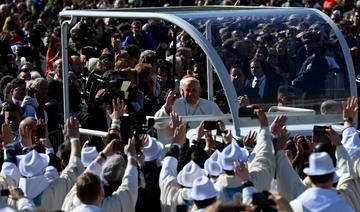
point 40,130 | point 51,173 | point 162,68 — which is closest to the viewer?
point 51,173

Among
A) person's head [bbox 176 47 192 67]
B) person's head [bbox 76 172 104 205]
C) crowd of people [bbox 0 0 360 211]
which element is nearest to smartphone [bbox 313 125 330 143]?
crowd of people [bbox 0 0 360 211]

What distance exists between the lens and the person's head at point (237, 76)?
14078 mm

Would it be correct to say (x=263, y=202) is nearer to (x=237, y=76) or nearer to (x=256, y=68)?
(x=237, y=76)

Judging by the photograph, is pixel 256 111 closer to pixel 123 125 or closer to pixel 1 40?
pixel 123 125

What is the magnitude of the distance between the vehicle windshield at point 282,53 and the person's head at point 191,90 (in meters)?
0.44

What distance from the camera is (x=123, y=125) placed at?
43.5 ft

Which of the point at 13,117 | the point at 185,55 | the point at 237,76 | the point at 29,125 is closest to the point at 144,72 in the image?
the point at 185,55

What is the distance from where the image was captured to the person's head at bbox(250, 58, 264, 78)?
1435 centimetres

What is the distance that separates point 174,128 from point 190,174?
1747mm

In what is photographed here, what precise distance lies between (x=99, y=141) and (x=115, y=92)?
3.76 ft

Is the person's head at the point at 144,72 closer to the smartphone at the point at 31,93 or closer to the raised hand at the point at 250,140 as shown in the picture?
the smartphone at the point at 31,93

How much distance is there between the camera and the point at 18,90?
16297 millimetres

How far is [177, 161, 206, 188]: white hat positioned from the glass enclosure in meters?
3.31

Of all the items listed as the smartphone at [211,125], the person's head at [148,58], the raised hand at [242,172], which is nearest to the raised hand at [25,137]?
the smartphone at [211,125]
